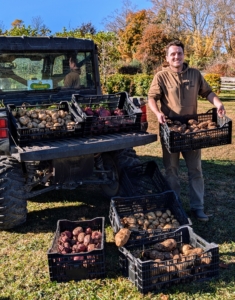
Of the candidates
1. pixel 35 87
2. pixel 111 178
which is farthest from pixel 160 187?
pixel 35 87

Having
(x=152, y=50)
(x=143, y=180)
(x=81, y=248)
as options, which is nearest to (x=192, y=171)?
(x=143, y=180)

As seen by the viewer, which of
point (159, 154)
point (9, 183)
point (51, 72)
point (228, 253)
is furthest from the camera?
point (159, 154)

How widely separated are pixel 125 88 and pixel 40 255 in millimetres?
17049

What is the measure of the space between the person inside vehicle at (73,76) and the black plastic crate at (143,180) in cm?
148

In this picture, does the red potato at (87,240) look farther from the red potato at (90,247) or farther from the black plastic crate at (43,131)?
the black plastic crate at (43,131)

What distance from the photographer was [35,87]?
5.19 m

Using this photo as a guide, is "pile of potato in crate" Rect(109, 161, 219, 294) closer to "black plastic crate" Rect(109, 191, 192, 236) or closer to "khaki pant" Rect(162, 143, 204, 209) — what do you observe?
"black plastic crate" Rect(109, 191, 192, 236)

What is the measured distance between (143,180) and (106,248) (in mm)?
1182

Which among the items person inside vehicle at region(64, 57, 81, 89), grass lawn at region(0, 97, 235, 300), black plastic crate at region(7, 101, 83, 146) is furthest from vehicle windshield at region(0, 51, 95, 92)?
grass lawn at region(0, 97, 235, 300)

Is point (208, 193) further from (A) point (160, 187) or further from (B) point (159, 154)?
(B) point (159, 154)

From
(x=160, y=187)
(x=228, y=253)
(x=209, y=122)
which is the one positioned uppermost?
(x=209, y=122)

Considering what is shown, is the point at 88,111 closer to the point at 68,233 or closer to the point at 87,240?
the point at 68,233

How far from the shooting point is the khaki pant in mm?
4641

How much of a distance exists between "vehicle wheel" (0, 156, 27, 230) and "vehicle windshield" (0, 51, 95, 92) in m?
1.20
